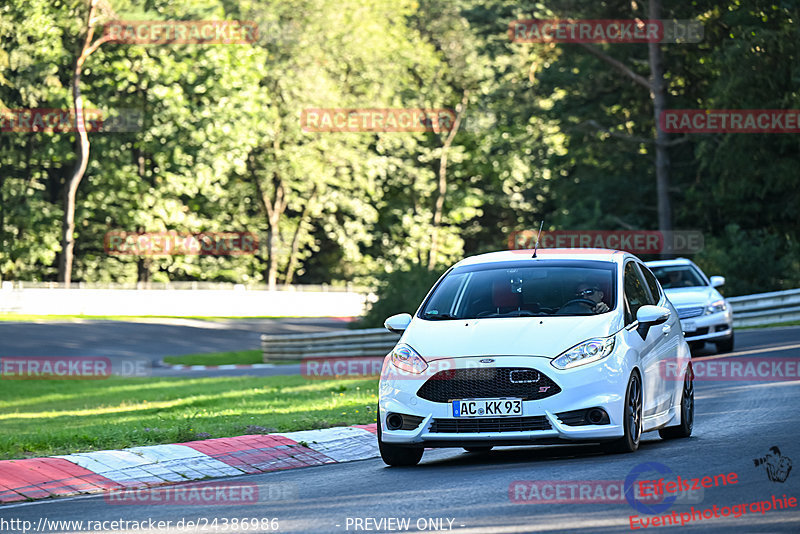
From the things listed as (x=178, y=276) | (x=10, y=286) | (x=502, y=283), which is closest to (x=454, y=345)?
(x=502, y=283)

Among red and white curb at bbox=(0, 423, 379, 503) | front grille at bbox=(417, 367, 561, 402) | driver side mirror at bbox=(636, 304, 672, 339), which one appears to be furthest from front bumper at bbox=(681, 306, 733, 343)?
front grille at bbox=(417, 367, 561, 402)

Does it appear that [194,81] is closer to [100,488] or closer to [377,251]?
[377,251]

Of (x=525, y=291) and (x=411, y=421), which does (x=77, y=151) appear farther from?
(x=411, y=421)

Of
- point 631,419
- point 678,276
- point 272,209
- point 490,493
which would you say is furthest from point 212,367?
point 272,209

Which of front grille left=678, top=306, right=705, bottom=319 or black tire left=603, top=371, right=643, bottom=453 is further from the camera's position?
front grille left=678, top=306, right=705, bottom=319

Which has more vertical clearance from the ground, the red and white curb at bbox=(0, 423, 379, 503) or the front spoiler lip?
the front spoiler lip

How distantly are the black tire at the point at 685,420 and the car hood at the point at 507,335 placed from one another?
168 centimetres

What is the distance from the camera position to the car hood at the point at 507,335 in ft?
31.7

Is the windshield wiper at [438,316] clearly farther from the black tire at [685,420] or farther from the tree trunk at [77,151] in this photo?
the tree trunk at [77,151]

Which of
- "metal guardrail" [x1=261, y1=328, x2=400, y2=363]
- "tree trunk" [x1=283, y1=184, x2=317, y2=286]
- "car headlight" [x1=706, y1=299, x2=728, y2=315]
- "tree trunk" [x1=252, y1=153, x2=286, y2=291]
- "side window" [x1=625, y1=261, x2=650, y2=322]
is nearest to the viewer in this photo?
"side window" [x1=625, y1=261, x2=650, y2=322]

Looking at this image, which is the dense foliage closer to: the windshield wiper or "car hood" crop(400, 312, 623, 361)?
the windshield wiper

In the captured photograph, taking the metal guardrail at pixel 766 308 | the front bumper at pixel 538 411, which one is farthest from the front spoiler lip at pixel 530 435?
the metal guardrail at pixel 766 308

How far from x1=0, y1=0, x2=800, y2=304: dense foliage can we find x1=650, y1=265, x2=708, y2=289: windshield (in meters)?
11.1

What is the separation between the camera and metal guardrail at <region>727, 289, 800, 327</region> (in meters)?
30.9
